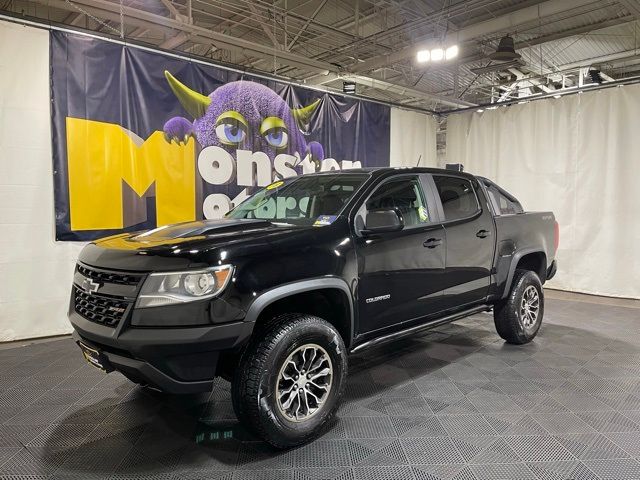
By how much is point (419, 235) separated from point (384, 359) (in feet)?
4.50

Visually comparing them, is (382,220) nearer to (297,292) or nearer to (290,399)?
(297,292)

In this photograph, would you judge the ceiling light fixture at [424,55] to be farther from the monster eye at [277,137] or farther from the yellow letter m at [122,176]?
the yellow letter m at [122,176]

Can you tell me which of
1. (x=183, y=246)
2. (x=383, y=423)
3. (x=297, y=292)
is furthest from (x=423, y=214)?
(x=183, y=246)

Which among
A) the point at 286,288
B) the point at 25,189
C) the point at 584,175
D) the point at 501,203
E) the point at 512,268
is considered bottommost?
the point at 512,268

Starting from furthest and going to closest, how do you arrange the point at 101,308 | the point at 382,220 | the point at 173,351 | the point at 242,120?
the point at 242,120
the point at 382,220
the point at 101,308
the point at 173,351

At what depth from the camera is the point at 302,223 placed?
9.64 feet

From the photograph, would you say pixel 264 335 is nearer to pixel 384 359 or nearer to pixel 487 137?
pixel 384 359

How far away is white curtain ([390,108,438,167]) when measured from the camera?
27.5 ft

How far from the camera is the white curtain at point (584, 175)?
6844mm

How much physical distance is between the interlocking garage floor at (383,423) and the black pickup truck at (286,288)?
32cm

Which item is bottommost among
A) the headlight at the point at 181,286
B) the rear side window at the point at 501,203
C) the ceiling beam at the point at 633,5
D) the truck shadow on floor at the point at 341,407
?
the truck shadow on floor at the point at 341,407

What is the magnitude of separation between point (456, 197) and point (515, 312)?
52.4 inches

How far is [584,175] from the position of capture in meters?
7.24

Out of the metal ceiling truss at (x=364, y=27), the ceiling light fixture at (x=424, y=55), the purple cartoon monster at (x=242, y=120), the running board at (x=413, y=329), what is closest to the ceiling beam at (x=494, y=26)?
the metal ceiling truss at (x=364, y=27)
